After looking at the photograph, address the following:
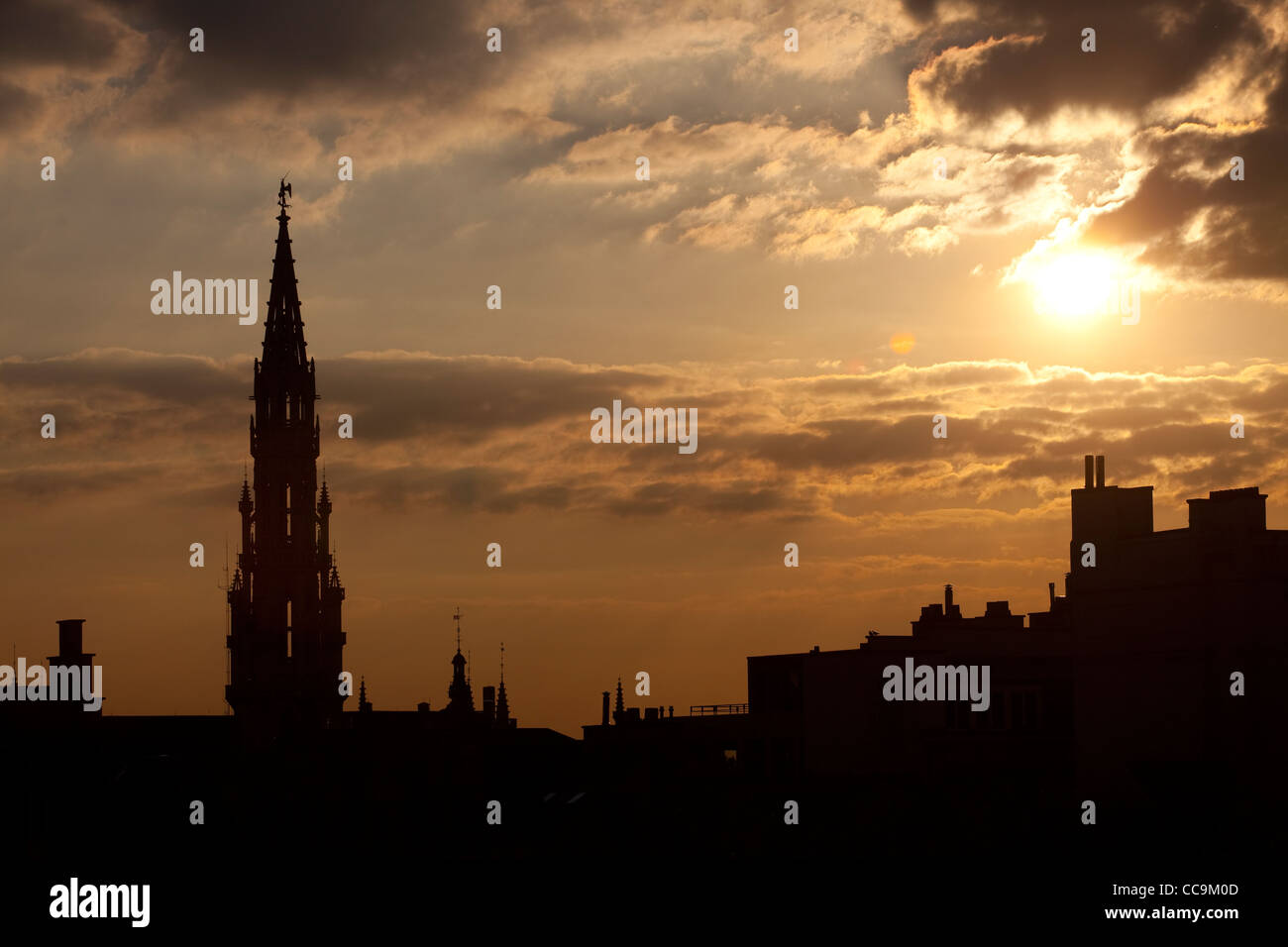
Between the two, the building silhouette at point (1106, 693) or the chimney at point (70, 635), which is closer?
the building silhouette at point (1106, 693)

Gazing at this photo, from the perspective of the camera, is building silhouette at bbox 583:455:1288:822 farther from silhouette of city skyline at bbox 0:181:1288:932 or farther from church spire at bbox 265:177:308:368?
church spire at bbox 265:177:308:368

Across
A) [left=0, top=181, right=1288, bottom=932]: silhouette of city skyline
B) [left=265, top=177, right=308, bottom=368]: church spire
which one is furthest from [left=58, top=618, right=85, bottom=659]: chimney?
[left=265, top=177, right=308, bottom=368]: church spire

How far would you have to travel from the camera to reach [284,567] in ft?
504

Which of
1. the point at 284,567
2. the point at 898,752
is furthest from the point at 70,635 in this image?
the point at 898,752

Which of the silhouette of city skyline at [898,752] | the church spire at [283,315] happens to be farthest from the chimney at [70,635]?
the church spire at [283,315]

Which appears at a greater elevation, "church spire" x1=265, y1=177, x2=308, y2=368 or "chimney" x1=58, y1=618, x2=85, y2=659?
"church spire" x1=265, y1=177, x2=308, y2=368

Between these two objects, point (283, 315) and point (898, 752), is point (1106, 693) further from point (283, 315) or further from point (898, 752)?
point (283, 315)

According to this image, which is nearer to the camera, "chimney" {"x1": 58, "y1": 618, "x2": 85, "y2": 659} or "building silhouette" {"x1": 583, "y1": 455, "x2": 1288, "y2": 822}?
"building silhouette" {"x1": 583, "y1": 455, "x2": 1288, "y2": 822}

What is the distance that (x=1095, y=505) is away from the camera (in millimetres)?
67062

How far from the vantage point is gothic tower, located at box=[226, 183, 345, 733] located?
151125 millimetres

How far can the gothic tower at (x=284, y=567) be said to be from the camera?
496 feet

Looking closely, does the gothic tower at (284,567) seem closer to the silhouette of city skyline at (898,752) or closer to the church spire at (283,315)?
the church spire at (283,315)
